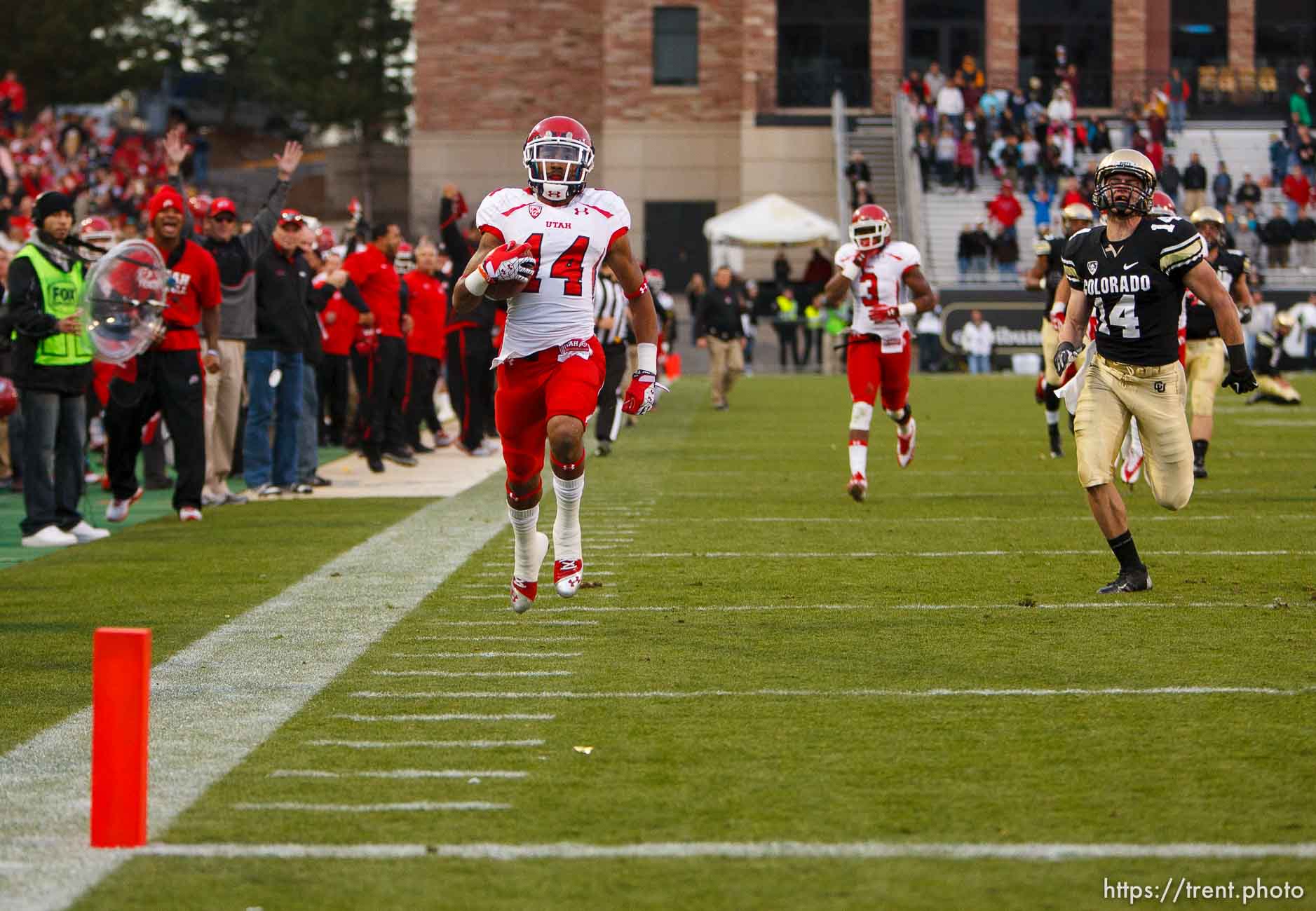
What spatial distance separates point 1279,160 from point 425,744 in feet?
132

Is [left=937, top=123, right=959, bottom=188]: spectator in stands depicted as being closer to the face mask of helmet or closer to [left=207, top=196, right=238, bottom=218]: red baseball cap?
[left=207, top=196, right=238, bottom=218]: red baseball cap

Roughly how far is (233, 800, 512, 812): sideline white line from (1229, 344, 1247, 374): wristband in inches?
187

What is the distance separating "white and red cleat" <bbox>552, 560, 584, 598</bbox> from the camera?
862 cm

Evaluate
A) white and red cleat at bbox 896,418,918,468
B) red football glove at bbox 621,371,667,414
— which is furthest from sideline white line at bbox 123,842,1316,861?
white and red cleat at bbox 896,418,918,468

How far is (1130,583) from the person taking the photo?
357 inches

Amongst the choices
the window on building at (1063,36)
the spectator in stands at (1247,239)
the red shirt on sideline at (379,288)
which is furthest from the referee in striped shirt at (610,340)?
the window on building at (1063,36)

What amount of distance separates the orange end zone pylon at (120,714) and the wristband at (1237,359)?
18.3ft

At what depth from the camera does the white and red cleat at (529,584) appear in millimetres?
8555

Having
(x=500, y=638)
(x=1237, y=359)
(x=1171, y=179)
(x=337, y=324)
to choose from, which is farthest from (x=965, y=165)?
(x=500, y=638)

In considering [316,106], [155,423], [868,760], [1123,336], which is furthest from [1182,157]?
[868,760]

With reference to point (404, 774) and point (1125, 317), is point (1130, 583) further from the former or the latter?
point (404, 774)

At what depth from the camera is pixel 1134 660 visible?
735cm

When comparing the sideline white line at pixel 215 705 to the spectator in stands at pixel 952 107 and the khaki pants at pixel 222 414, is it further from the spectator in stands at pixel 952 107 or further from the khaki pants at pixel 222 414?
the spectator in stands at pixel 952 107

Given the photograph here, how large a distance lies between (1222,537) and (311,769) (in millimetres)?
6861
